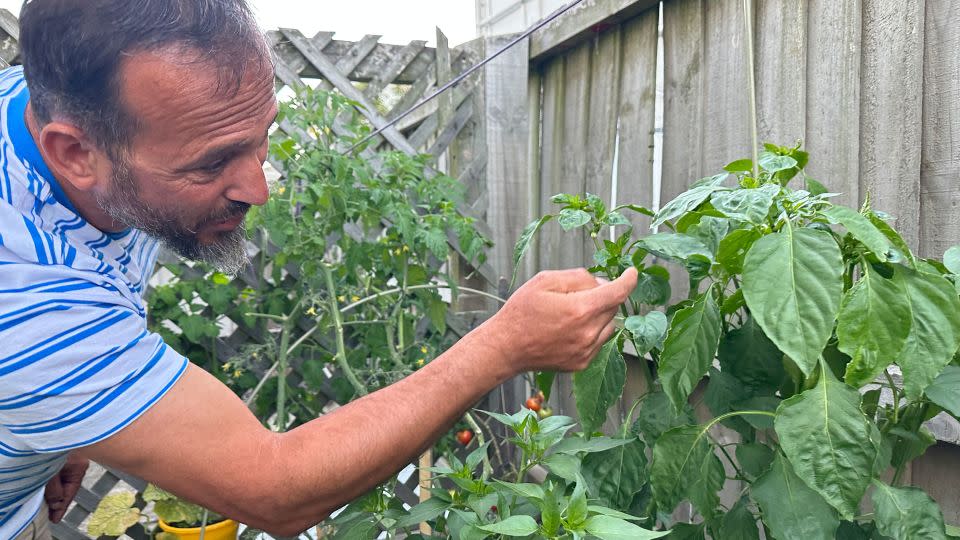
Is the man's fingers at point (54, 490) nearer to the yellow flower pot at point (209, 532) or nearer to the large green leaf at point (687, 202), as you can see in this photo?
the yellow flower pot at point (209, 532)

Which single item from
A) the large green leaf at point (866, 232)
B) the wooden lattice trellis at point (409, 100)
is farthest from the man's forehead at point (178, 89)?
the wooden lattice trellis at point (409, 100)

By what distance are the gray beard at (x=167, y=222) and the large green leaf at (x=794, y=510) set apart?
2.81ft

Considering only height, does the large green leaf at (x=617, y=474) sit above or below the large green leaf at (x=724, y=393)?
below

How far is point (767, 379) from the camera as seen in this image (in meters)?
1.07

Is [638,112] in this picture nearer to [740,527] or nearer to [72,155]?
[740,527]

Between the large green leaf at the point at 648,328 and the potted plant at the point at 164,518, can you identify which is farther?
the potted plant at the point at 164,518

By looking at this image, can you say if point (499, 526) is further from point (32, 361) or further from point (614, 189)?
point (614, 189)

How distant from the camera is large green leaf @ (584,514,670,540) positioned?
2.77 feet

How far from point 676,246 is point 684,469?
295mm

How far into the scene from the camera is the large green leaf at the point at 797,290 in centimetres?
82

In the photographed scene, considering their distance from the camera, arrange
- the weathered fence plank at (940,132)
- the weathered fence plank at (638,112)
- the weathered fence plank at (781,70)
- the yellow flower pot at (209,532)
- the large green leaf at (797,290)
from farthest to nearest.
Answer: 1. the yellow flower pot at (209,532)
2. the weathered fence plank at (638,112)
3. the weathered fence plank at (781,70)
4. the weathered fence plank at (940,132)
5. the large green leaf at (797,290)

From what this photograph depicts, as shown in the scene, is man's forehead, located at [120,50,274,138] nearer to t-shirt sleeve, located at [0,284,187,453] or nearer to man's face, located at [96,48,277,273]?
man's face, located at [96,48,277,273]

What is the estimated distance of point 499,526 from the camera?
862 mm

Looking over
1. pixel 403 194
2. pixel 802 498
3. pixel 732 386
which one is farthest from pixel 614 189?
pixel 802 498
